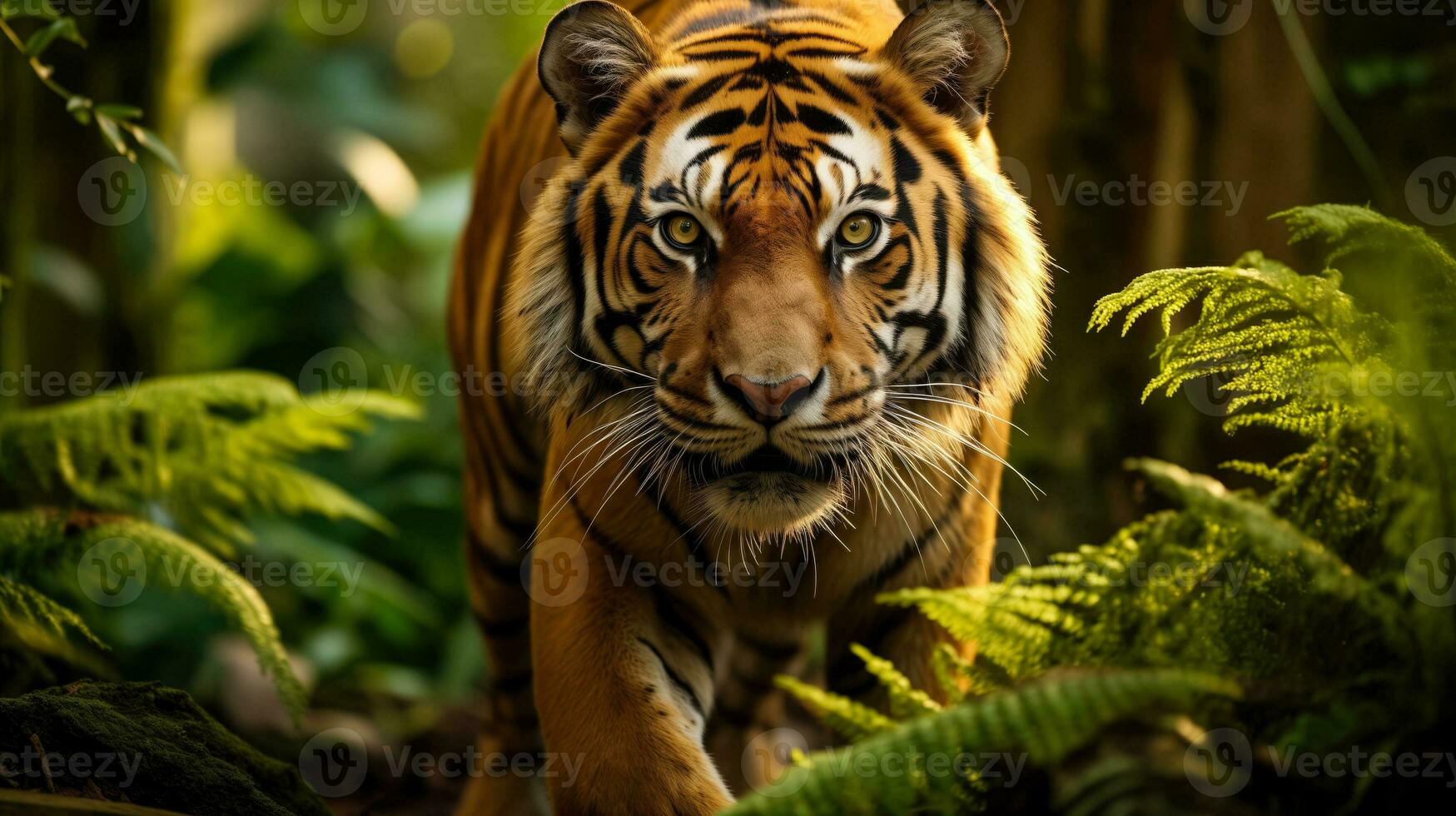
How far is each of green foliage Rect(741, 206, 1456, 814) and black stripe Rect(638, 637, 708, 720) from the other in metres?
0.78

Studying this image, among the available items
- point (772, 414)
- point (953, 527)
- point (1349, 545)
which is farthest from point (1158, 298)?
point (953, 527)

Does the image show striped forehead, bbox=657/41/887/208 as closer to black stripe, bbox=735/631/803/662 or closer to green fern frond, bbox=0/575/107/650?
green fern frond, bbox=0/575/107/650

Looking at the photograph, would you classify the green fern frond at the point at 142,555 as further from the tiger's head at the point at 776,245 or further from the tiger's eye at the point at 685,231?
the tiger's eye at the point at 685,231

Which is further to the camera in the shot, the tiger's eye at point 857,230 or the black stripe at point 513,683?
the black stripe at point 513,683

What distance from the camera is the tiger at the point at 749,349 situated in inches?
94.3

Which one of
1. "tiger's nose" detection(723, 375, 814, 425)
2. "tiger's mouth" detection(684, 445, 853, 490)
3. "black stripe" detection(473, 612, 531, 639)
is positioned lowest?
"black stripe" detection(473, 612, 531, 639)

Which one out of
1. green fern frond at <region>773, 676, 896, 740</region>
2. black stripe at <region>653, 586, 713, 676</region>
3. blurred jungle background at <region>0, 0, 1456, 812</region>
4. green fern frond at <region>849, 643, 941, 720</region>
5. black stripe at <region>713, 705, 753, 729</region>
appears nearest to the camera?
green fern frond at <region>773, 676, 896, 740</region>

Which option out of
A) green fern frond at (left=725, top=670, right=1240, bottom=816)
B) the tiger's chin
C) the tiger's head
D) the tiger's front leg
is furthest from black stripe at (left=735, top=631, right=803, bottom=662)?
green fern frond at (left=725, top=670, right=1240, bottom=816)

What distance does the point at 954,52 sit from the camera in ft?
8.84

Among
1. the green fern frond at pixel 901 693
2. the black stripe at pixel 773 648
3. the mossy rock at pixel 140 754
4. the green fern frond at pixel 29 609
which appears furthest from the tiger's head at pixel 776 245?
the black stripe at pixel 773 648

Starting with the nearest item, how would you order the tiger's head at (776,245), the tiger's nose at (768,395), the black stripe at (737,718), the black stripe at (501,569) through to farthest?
the tiger's nose at (768,395)
the tiger's head at (776,245)
the black stripe at (501,569)
the black stripe at (737,718)

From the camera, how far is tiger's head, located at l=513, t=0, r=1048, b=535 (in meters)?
2.36

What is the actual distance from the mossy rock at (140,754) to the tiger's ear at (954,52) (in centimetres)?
197

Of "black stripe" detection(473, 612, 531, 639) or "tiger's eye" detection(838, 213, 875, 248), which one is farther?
"black stripe" detection(473, 612, 531, 639)
